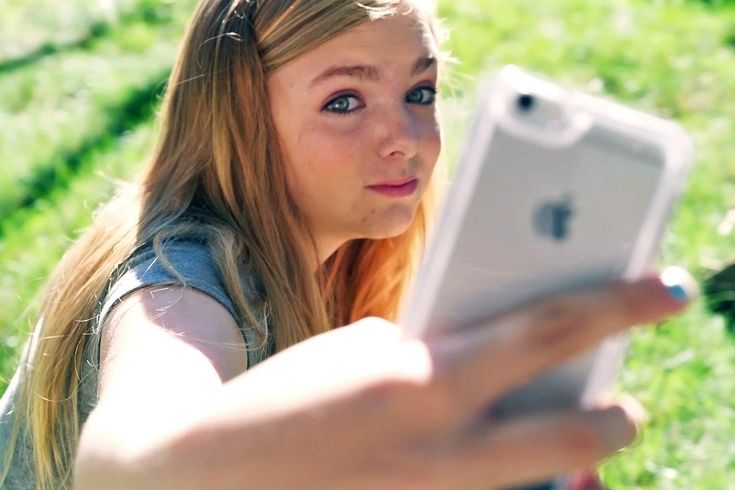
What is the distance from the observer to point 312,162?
1900 millimetres

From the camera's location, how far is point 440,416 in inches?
29.3

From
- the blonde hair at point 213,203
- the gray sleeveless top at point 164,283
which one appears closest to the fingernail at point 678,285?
the gray sleeveless top at point 164,283

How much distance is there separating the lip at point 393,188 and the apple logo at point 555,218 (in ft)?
3.32

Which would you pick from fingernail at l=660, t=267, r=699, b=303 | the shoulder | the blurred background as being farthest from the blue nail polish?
the blurred background

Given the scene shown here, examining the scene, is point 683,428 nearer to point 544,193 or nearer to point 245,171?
point 245,171

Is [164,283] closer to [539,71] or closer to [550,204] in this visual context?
[550,204]

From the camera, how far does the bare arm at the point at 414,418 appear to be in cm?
74

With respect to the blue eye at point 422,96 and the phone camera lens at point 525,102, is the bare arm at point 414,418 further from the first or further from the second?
the blue eye at point 422,96

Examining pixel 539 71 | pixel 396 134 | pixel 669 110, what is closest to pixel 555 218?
pixel 396 134

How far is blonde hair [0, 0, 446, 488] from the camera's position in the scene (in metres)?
1.81

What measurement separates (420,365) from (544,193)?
0.18 metres

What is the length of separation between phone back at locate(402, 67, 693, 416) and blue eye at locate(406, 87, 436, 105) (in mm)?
1085

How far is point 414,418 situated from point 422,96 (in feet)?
4.20

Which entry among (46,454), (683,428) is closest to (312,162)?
(46,454)
